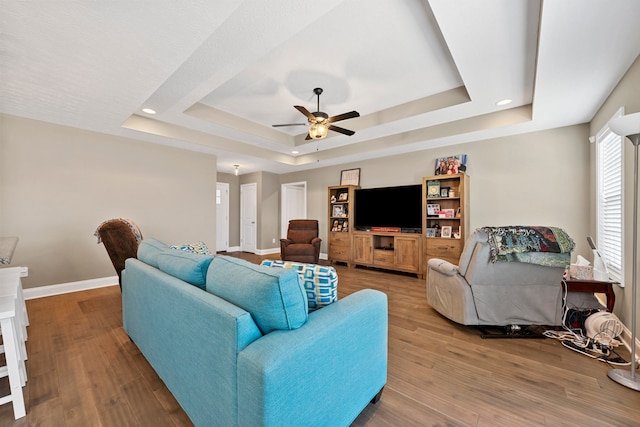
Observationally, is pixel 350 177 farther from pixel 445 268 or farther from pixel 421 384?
pixel 421 384

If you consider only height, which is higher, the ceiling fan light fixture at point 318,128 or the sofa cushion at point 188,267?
the ceiling fan light fixture at point 318,128

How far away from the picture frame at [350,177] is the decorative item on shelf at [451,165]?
1.66m

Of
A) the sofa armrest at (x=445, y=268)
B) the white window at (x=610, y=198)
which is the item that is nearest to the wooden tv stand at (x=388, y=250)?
the sofa armrest at (x=445, y=268)

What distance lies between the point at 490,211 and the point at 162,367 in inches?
181

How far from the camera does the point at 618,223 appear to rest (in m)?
2.54

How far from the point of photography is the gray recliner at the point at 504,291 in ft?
7.57

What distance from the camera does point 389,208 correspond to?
5039mm

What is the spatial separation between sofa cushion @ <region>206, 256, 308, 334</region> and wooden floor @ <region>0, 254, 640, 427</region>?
794 mm

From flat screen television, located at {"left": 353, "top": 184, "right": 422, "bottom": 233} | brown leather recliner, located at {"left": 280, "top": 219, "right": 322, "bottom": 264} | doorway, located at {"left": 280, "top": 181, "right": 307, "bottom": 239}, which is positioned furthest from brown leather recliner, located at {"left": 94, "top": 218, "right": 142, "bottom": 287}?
doorway, located at {"left": 280, "top": 181, "right": 307, "bottom": 239}

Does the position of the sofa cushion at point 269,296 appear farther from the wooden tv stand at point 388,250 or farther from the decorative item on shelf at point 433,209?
the decorative item on shelf at point 433,209

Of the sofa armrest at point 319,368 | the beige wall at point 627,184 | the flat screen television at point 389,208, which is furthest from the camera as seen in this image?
the flat screen television at point 389,208

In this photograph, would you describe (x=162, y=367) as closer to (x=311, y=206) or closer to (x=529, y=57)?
(x=529, y=57)

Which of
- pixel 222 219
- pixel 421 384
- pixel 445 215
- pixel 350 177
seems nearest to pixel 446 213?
pixel 445 215

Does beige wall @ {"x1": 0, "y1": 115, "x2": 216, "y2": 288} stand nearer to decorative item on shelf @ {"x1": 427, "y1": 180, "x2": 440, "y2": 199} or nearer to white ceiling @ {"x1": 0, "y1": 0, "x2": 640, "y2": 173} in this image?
white ceiling @ {"x1": 0, "y1": 0, "x2": 640, "y2": 173}
